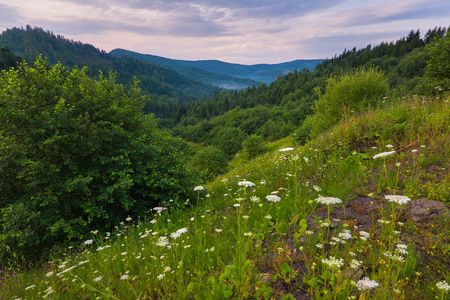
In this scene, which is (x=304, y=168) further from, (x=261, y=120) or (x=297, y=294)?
(x=261, y=120)

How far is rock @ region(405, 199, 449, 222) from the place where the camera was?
136 inches

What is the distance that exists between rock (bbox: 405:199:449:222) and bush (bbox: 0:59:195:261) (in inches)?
244

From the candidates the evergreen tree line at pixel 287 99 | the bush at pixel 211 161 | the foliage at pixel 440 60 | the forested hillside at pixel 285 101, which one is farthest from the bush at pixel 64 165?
the evergreen tree line at pixel 287 99

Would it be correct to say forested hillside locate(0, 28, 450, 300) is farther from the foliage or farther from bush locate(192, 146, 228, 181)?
bush locate(192, 146, 228, 181)

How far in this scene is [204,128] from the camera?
106 m

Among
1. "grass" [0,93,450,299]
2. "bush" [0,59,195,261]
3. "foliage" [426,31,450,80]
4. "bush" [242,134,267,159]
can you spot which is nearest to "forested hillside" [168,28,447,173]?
"bush" [242,134,267,159]

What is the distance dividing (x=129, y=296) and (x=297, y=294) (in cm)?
217

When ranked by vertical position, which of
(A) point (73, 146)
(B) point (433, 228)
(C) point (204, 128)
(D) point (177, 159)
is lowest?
(C) point (204, 128)

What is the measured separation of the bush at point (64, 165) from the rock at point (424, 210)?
6186mm

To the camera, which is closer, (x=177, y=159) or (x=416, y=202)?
(x=416, y=202)

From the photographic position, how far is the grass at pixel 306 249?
2459 mm

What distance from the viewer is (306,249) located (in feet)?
10.2

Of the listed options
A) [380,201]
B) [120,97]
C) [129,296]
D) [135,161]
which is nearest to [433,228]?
[380,201]

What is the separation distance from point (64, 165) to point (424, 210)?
31.7 ft
